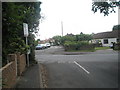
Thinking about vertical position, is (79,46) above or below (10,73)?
above

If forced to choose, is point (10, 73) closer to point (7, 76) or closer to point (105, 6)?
point (7, 76)

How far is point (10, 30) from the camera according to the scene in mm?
7641

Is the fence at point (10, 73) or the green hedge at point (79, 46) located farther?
the green hedge at point (79, 46)

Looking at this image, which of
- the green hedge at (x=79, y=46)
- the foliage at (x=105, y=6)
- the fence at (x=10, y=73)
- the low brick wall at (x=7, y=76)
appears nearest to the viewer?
the low brick wall at (x=7, y=76)

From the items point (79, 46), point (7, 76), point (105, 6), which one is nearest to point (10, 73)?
point (7, 76)

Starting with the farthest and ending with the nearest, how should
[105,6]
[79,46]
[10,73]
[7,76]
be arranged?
[79,46] < [105,6] < [10,73] < [7,76]

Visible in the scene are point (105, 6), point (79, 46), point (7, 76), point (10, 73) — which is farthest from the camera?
point (79, 46)

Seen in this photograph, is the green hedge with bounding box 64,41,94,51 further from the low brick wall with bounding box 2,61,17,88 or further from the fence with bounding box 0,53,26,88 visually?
the low brick wall with bounding box 2,61,17,88

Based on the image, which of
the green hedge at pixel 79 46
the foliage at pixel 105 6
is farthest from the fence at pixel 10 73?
the green hedge at pixel 79 46

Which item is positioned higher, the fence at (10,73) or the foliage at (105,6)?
the foliage at (105,6)

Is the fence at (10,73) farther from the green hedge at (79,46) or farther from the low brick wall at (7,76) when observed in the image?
the green hedge at (79,46)

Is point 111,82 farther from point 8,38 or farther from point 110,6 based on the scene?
point 110,6

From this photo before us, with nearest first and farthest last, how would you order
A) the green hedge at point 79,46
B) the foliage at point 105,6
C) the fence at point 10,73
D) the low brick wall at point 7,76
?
the low brick wall at point 7,76, the fence at point 10,73, the foliage at point 105,6, the green hedge at point 79,46

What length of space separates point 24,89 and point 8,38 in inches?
91.0
